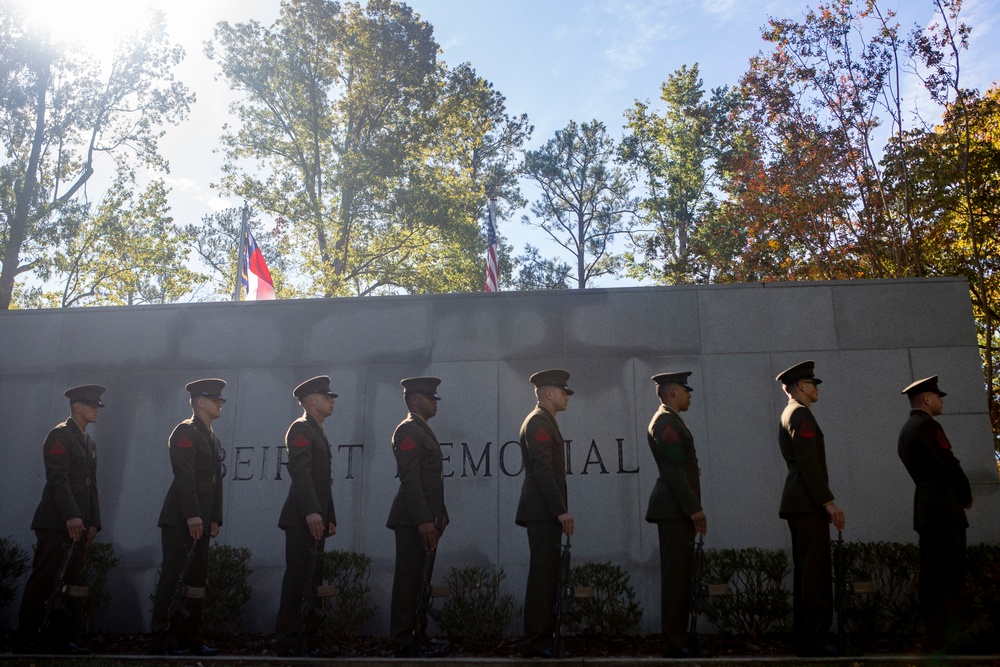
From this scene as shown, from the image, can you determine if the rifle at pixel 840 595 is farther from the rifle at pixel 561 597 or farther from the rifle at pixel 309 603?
the rifle at pixel 309 603

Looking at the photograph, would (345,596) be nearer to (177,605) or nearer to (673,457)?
(177,605)

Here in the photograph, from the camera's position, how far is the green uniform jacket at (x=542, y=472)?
6.44 meters

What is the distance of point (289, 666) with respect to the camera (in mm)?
6148

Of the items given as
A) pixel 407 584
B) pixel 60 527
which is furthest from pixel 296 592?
pixel 60 527

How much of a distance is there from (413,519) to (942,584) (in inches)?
154

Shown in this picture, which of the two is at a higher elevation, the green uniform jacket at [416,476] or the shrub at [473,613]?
the green uniform jacket at [416,476]

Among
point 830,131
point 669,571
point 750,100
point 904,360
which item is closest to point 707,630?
point 669,571

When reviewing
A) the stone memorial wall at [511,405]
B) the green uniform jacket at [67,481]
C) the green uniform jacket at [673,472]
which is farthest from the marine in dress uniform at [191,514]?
the green uniform jacket at [673,472]

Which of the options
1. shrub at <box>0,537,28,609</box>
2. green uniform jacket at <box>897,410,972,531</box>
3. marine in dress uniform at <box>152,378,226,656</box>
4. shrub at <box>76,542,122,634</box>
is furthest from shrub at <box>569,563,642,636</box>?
shrub at <box>0,537,28,609</box>

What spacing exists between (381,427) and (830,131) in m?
10.9

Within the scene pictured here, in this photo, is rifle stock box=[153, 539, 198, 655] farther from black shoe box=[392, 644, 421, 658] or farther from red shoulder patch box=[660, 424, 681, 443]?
red shoulder patch box=[660, 424, 681, 443]

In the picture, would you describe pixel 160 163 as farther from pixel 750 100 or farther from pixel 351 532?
pixel 351 532

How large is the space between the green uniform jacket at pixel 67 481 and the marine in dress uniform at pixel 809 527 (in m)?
5.75

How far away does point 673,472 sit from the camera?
21.2 ft
